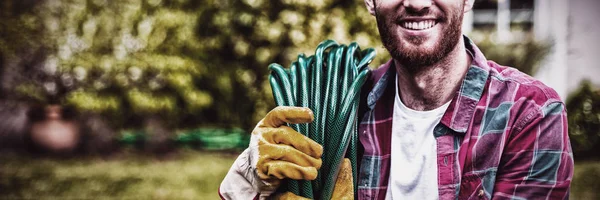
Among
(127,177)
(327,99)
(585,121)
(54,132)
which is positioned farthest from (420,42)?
(54,132)

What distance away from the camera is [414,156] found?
1.97 metres

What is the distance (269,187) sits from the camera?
182 centimetres

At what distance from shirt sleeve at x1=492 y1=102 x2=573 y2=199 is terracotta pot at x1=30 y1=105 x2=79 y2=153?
6771 millimetres

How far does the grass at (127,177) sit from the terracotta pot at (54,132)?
0.22 m

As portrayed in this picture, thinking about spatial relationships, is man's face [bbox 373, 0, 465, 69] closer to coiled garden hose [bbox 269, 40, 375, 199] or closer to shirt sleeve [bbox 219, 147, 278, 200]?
coiled garden hose [bbox 269, 40, 375, 199]

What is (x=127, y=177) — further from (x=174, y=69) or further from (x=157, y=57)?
(x=157, y=57)

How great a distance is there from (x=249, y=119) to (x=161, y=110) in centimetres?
114

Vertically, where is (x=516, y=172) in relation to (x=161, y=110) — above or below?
above

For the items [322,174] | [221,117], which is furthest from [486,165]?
[221,117]

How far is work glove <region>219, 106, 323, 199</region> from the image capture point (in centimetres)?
170

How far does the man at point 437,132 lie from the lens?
1739mm

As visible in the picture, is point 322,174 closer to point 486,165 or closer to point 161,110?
point 486,165

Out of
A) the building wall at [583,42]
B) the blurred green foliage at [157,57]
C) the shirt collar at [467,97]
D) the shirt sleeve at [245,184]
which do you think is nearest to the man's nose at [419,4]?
the shirt collar at [467,97]

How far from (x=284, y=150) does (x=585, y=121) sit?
565 cm
